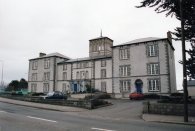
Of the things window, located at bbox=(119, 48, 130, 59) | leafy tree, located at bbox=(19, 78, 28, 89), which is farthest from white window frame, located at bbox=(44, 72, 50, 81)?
leafy tree, located at bbox=(19, 78, 28, 89)

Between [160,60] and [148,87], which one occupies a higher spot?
[160,60]

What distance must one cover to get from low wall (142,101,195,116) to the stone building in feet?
55.1

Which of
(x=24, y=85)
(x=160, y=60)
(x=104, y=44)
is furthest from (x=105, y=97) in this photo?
(x=24, y=85)

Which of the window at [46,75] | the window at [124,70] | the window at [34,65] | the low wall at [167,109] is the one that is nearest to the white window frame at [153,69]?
the window at [124,70]

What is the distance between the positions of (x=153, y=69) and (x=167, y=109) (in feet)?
62.0

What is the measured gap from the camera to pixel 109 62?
39.5 metres

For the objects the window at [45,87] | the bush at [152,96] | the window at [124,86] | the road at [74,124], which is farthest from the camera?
the window at [45,87]

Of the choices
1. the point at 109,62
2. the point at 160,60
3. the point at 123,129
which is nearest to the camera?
the point at 123,129

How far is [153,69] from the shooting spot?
32844mm

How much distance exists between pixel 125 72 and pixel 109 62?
524 cm

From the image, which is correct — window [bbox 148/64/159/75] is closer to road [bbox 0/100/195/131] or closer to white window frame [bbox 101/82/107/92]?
white window frame [bbox 101/82/107/92]

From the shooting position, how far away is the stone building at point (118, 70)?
32344mm

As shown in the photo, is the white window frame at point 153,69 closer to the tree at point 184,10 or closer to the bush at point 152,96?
the bush at point 152,96

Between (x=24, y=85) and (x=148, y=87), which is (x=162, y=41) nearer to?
(x=148, y=87)
